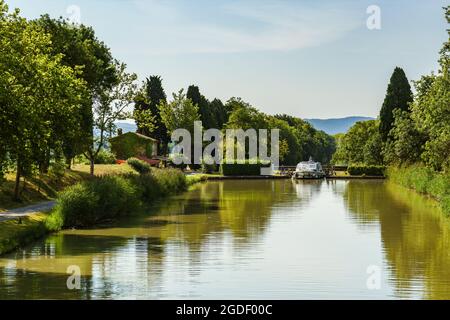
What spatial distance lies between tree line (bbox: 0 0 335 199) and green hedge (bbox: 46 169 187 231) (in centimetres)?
206

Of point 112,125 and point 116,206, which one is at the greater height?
point 112,125

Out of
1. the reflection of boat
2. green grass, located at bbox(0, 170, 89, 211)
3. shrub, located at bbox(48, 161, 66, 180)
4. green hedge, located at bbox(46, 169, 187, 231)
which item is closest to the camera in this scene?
green hedge, located at bbox(46, 169, 187, 231)

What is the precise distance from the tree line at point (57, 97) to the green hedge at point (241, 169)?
58.5ft

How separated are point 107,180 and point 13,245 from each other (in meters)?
13.0

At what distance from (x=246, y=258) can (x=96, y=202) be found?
11985mm

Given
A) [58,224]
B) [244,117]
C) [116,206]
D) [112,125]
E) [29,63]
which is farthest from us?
[244,117]

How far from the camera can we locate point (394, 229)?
3036cm

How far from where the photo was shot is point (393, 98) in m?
84.6

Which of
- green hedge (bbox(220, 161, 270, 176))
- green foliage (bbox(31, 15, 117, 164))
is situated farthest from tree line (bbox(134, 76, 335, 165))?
green foliage (bbox(31, 15, 117, 164))

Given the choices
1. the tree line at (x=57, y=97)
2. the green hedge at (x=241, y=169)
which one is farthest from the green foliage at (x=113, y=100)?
the green hedge at (x=241, y=169)

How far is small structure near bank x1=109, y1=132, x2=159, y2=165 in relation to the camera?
8962 cm

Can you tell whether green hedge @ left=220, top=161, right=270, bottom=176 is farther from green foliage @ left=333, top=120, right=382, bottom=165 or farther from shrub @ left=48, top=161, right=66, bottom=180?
shrub @ left=48, top=161, right=66, bottom=180
